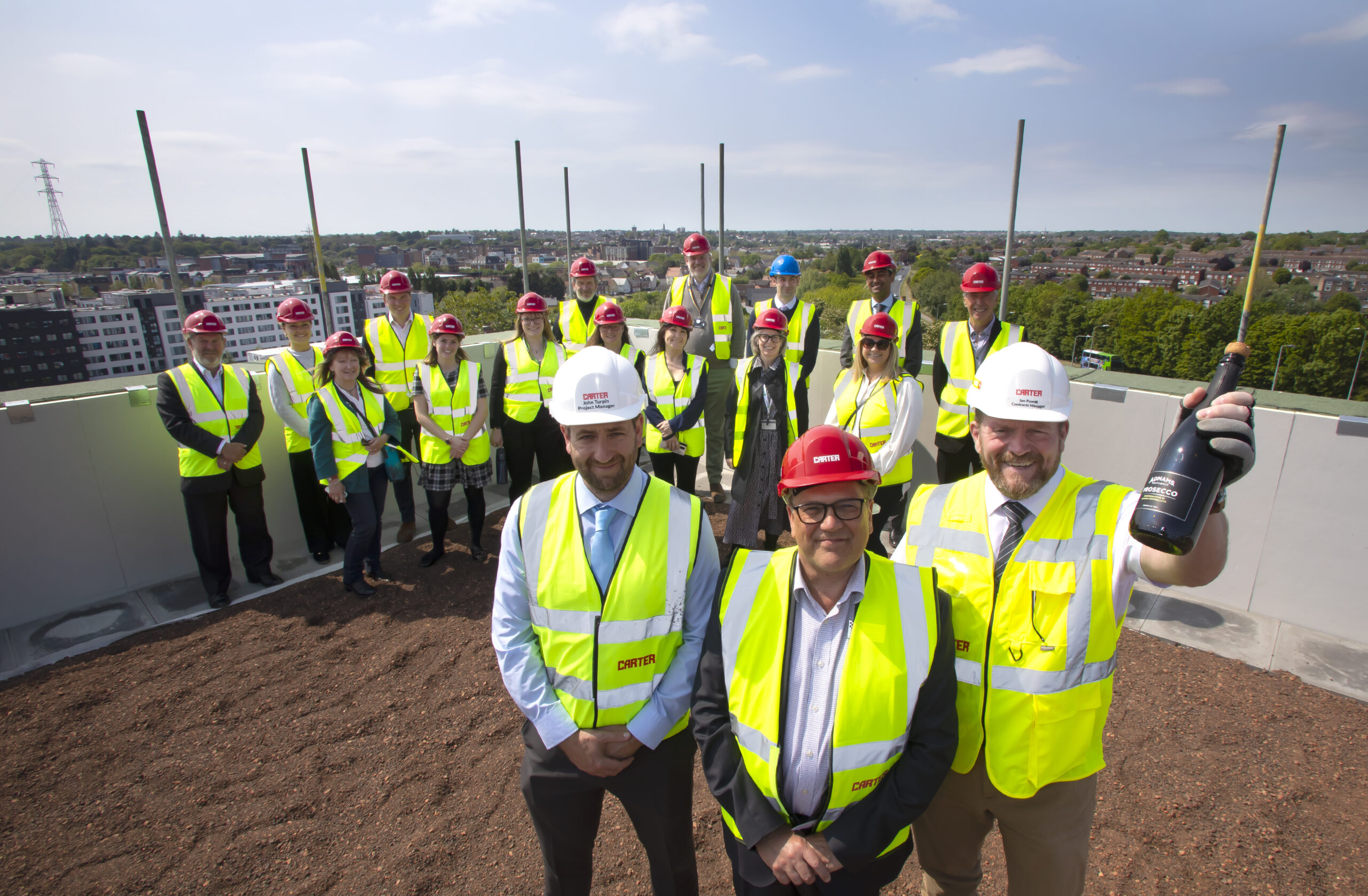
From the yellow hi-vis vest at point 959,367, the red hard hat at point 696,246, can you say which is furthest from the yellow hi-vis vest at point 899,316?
the red hard hat at point 696,246

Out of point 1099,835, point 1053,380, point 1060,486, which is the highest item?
point 1053,380

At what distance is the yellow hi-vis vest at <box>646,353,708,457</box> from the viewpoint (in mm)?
5047

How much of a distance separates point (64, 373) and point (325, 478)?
133 inches

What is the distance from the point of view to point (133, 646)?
14.3 feet

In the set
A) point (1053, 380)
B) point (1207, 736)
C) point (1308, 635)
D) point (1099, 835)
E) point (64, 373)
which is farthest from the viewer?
point (64, 373)

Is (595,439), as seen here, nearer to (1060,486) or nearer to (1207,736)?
(1060,486)

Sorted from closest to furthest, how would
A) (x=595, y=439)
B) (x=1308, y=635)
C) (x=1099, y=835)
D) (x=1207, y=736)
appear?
1. (x=595, y=439)
2. (x=1099, y=835)
3. (x=1207, y=736)
4. (x=1308, y=635)

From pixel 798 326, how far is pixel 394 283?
354 cm

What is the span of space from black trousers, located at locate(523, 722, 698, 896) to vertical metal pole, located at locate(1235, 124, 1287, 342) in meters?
3.55

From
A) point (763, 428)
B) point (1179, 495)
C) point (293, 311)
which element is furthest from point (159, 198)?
point (1179, 495)

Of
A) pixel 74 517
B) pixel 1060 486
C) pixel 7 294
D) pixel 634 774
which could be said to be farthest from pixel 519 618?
pixel 7 294

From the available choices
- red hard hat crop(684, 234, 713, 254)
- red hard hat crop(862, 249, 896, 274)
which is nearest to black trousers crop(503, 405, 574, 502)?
red hard hat crop(684, 234, 713, 254)

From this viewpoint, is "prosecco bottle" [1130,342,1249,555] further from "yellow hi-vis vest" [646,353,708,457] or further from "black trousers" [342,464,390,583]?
"black trousers" [342,464,390,583]

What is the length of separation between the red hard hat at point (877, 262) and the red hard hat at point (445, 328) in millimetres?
3287
